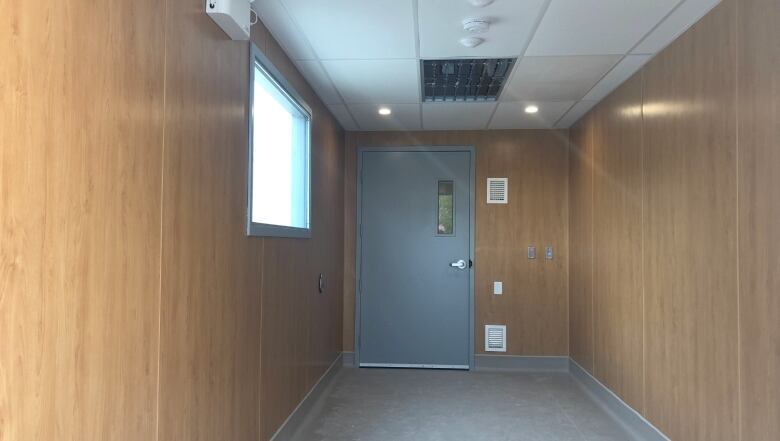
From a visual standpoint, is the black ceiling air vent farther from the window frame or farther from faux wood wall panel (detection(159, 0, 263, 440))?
faux wood wall panel (detection(159, 0, 263, 440))

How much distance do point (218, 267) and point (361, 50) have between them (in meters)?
1.64

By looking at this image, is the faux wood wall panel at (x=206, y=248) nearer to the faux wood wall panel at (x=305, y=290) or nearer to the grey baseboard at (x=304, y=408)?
the faux wood wall panel at (x=305, y=290)

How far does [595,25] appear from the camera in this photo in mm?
2721

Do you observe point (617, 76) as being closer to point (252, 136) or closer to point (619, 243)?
point (619, 243)

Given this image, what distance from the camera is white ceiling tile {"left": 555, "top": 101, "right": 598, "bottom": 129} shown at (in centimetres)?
429

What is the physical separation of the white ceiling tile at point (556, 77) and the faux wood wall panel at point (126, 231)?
180 cm

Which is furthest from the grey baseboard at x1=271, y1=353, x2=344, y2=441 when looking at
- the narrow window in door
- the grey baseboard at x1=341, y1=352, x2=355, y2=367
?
the narrow window in door

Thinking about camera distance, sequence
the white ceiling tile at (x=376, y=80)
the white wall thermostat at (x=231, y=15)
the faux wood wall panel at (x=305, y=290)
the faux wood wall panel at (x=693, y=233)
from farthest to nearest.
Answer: the white ceiling tile at (x=376, y=80) → the faux wood wall panel at (x=305, y=290) → the faux wood wall panel at (x=693, y=233) → the white wall thermostat at (x=231, y=15)

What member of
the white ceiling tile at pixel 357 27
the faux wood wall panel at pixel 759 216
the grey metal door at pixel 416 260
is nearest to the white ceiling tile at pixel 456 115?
the grey metal door at pixel 416 260

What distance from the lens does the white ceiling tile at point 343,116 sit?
4438mm

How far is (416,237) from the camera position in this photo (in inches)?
207

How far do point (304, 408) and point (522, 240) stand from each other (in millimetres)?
2740

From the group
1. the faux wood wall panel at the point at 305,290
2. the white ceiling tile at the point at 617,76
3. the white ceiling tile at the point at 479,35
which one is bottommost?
the faux wood wall panel at the point at 305,290

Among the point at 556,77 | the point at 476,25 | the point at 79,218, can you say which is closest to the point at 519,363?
the point at 556,77
